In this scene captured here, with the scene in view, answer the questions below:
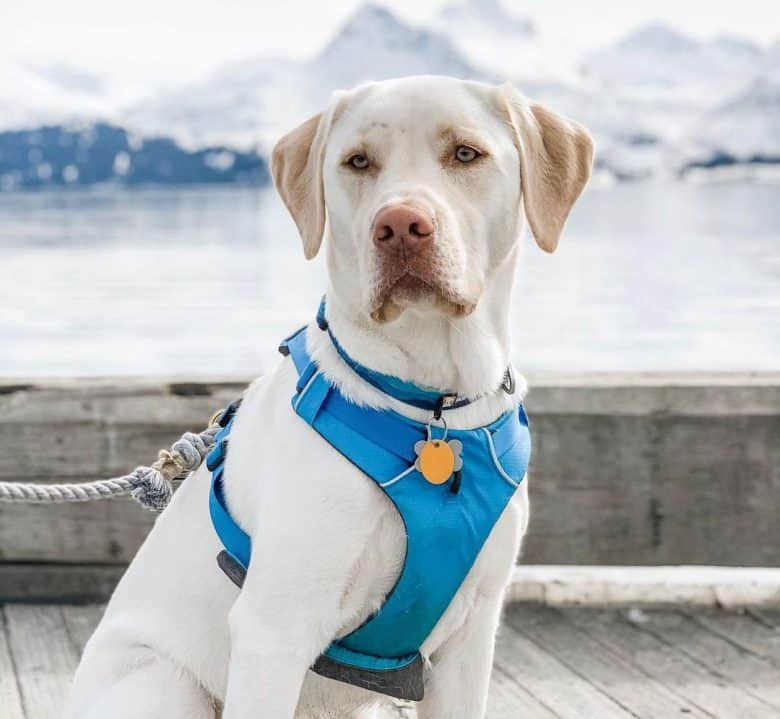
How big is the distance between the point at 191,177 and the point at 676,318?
30.9 meters

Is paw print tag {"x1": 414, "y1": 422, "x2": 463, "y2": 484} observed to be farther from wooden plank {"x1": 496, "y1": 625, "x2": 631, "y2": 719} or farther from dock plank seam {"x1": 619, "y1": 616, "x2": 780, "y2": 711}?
dock plank seam {"x1": 619, "y1": 616, "x2": 780, "y2": 711}

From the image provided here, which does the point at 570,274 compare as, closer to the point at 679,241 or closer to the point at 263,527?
the point at 679,241

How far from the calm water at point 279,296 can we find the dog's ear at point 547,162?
17 cm

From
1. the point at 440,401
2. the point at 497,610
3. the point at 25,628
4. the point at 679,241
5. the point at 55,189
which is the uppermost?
the point at 440,401

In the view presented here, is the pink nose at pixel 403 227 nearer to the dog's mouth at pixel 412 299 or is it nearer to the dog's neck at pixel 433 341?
the dog's mouth at pixel 412 299

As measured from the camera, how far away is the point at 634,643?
138 inches

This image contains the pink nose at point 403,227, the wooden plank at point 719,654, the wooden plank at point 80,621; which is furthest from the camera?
the wooden plank at point 80,621

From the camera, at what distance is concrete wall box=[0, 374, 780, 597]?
3.62 metres

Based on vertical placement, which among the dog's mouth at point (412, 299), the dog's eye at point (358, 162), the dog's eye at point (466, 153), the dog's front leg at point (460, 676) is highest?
the dog's eye at point (466, 153)

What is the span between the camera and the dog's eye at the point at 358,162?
2230mm

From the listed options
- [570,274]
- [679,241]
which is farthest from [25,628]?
[679,241]

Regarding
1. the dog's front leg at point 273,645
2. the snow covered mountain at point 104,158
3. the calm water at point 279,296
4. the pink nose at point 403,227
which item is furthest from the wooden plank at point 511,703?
the snow covered mountain at point 104,158

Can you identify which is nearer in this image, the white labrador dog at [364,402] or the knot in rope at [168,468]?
the white labrador dog at [364,402]

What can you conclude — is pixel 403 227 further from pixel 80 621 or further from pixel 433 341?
pixel 80 621
